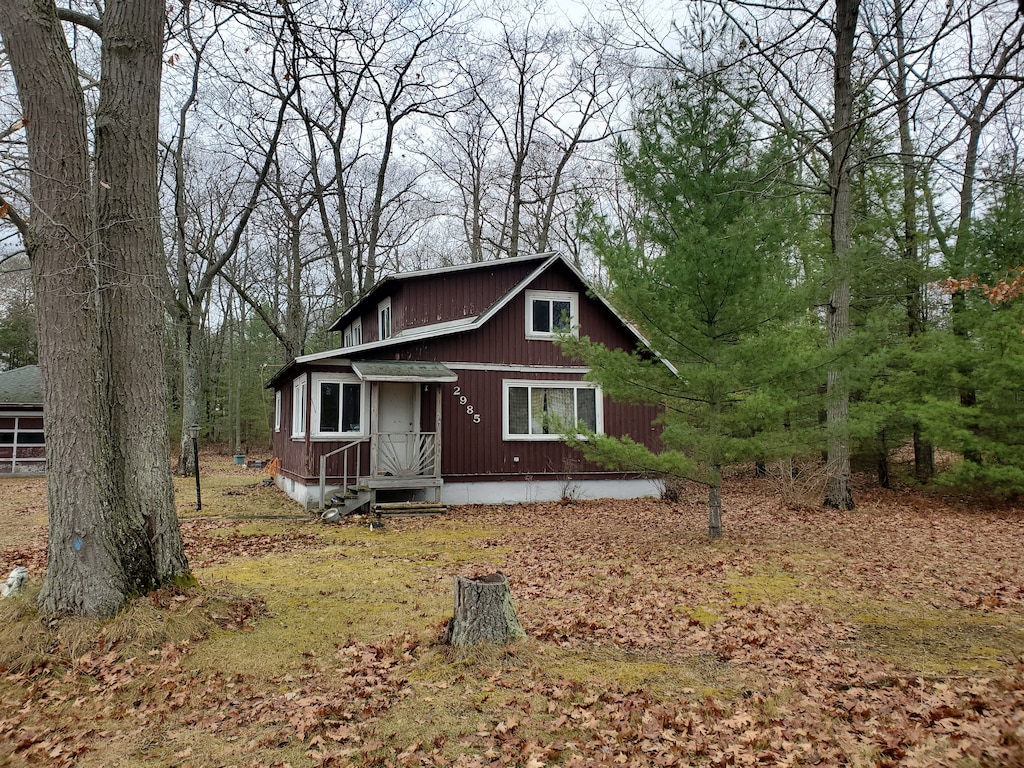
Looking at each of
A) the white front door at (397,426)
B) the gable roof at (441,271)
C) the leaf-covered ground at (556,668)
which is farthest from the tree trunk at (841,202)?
the white front door at (397,426)

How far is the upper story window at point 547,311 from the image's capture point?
16.6 meters

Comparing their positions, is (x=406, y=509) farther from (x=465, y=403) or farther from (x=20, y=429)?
(x=20, y=429)

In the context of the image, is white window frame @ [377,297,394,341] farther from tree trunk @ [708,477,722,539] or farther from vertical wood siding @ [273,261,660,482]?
tree trunk @ [708,477,722,539]

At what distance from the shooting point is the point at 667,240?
10000 millimetres

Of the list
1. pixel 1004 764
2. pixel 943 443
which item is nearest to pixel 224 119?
pixel 943 443

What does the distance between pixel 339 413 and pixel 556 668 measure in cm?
1096

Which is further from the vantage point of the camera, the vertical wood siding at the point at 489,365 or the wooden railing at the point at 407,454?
the vertical wood siding at the point at 489,365

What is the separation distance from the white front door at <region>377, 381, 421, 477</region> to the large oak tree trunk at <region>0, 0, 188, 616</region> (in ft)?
29.6

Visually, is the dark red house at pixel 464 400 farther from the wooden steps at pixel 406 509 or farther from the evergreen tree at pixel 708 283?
the evergreen tree at pixel 708 283

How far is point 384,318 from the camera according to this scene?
750 inches

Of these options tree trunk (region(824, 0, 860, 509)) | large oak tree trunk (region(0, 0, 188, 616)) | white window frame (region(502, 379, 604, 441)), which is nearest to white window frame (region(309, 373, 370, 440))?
white window frame (region(502, 379, 604, 441))

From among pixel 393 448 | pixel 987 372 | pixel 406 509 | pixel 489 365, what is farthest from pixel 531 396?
pixel 987 372

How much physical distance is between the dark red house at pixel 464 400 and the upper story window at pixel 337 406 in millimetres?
23

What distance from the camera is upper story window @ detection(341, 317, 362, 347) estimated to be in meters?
22.2
